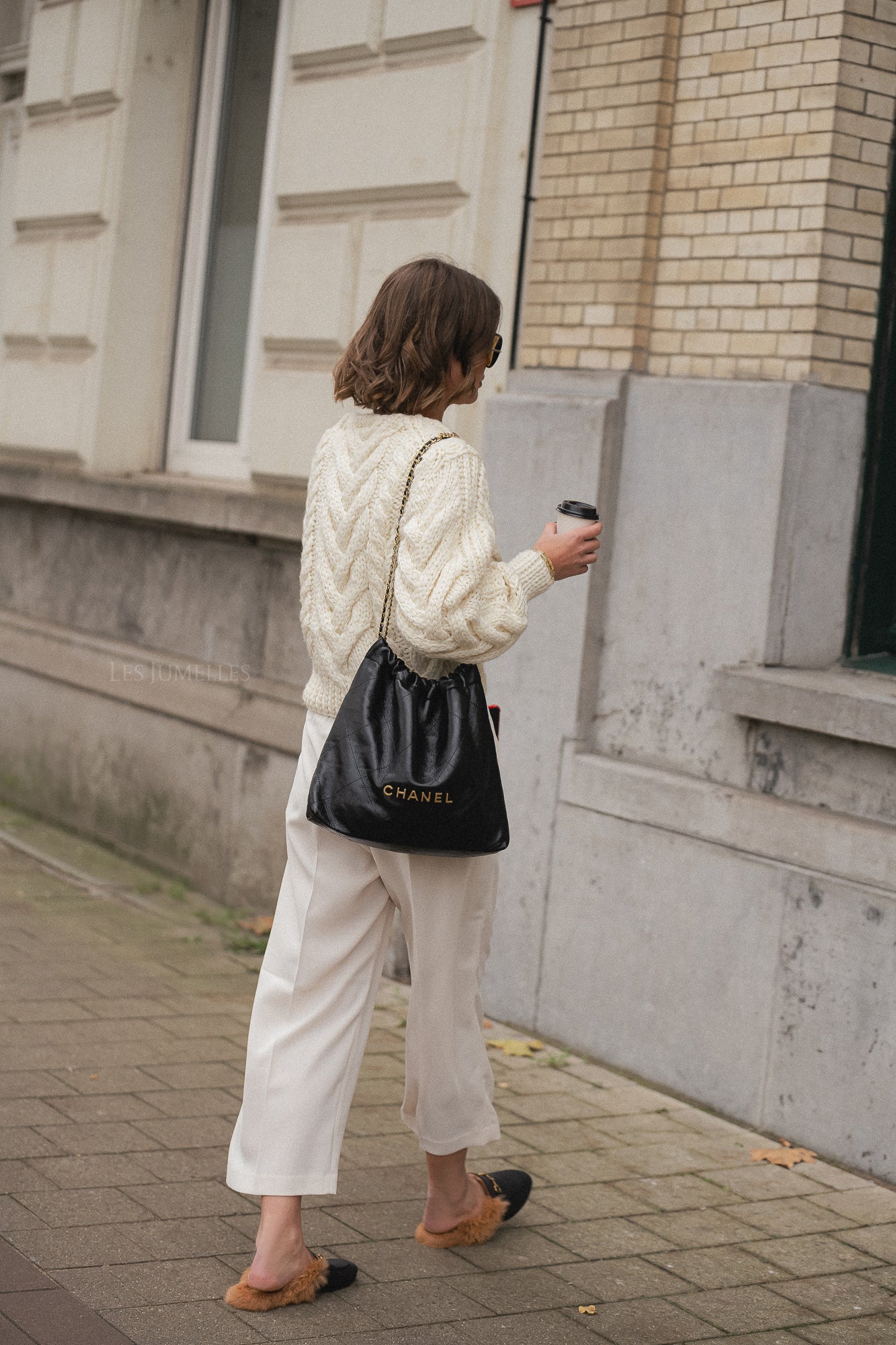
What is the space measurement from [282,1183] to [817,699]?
2064 millimetres

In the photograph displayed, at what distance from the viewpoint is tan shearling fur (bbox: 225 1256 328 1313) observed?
11.2 ft

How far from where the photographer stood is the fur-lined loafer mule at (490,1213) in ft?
12.7

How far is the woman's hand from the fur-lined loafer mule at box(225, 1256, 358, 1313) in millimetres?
1496

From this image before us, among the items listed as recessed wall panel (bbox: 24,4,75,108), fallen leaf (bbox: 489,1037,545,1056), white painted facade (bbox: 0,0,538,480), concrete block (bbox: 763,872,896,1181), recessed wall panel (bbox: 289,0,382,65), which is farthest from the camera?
recessed wall panel (bbox: 24,4,75,108)

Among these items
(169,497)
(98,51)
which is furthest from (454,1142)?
(98,51)

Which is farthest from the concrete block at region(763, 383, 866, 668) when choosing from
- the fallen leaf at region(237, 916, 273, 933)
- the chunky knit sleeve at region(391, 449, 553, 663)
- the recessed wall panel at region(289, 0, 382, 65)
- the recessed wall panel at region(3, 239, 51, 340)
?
the recessed wall panel at region(3, 239, 51, 340)

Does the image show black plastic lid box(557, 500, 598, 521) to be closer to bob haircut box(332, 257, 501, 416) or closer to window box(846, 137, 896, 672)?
bob haircut box(332, 257, 501, 416)

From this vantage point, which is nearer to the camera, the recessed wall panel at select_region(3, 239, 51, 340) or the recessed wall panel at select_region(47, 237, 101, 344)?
the recessed wall panel at select_region(47, 237, 101, 344)

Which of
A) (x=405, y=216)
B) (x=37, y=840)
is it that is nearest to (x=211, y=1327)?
(x=405, y=216)

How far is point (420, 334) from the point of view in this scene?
11.2ft

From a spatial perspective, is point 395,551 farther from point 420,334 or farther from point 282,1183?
point 282,1183

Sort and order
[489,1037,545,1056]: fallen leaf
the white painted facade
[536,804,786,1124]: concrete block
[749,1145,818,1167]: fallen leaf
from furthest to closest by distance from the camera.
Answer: the white painted facade
[489,1037,545,1056]: fallen leaf
[536,804,786,1124]: concrete block
[749,1145,818,1167]: fallen leaf

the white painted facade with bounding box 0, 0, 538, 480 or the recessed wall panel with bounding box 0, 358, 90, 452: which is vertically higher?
the white painted facade with bounding box 0, 0, 538, 480

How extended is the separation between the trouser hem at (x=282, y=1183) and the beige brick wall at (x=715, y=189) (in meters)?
2.71
